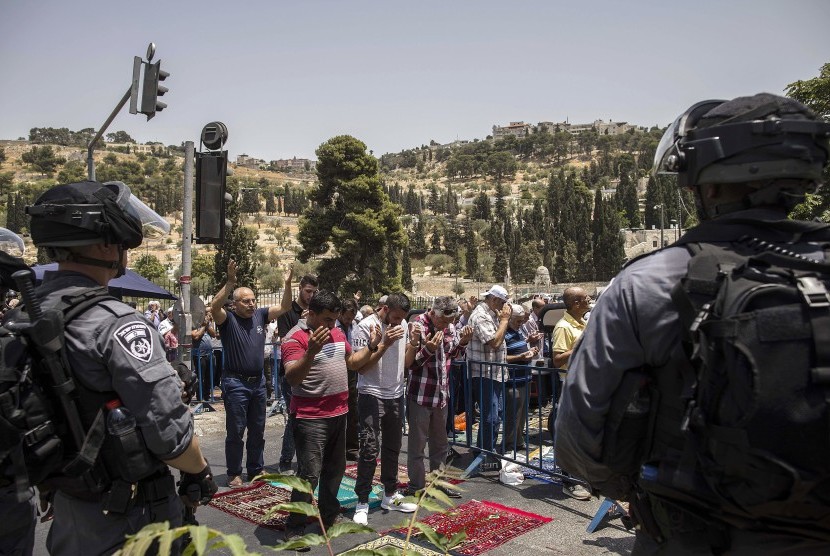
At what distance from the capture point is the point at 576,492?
6746 millimetres

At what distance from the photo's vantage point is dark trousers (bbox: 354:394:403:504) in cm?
627

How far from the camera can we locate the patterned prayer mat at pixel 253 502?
6113 mm

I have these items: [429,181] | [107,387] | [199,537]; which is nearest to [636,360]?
[199,537]

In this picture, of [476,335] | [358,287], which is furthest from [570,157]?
[476,335]

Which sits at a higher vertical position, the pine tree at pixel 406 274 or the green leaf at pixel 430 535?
the green leaf at pixel 430 535

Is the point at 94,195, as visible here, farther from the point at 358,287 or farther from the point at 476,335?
the point at 358,287

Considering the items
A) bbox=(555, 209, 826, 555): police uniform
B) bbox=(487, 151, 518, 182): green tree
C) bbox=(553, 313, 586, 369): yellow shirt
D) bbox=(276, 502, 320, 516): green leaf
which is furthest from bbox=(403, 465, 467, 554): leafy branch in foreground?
bbox=(487, 151, 518, 182): green tree

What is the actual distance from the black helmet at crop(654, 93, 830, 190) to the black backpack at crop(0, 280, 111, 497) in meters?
2.24

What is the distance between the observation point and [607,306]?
210cm

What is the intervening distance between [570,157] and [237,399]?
176m

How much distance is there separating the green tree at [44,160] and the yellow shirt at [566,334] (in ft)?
472

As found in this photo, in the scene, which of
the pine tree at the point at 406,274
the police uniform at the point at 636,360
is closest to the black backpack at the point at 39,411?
the police uniform at the point at 636,360

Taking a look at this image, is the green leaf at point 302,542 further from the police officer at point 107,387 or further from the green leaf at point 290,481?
the police officer at point 107,387

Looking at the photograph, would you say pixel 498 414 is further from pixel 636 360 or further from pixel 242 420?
pixel 636 360
